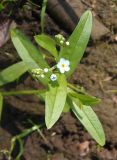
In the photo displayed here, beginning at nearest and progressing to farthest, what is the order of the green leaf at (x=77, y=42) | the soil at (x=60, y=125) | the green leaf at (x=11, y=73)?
the green leaf at (x=77, y=42) < the green leaf at (x=11, y=73) < the soil at (x=60, y=125)

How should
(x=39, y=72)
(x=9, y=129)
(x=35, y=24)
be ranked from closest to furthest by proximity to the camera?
(x=39, y=72)
(x=9, y=129)
(x=35, y=24)

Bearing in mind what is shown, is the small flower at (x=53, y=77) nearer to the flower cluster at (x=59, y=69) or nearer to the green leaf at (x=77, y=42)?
the flower cluster at (x=59, y=69)

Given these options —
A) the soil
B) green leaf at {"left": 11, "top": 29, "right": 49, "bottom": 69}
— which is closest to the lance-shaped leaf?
green leaf at {"left": 11, "top": 29, "right": 49, "bottom": 69}

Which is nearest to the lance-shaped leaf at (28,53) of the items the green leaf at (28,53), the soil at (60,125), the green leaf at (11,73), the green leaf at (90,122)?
the green leaf at (28,53)

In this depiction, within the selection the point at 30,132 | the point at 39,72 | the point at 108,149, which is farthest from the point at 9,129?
the point at 39,72

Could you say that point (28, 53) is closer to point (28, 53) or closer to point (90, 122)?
point (28, 53)

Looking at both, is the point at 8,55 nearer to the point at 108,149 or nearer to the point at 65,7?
the point at 65,7

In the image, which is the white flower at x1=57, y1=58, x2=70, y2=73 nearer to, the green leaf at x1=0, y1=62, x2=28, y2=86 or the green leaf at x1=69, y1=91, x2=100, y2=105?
the green leaf at x1=69, y1=91, x2=100, y2=105
